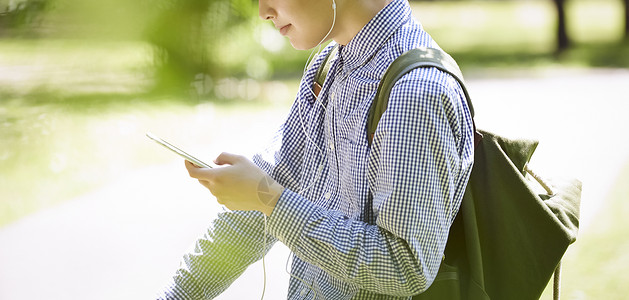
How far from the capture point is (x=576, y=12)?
72.8ft

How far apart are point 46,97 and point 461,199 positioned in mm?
7826

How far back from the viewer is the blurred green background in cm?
662

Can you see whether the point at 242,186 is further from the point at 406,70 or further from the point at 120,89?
the point at 120,89

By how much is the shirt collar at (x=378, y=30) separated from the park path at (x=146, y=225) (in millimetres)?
2402

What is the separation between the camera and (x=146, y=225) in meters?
5.50

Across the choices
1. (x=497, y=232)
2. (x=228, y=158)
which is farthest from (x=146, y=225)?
(x=497, y=232)

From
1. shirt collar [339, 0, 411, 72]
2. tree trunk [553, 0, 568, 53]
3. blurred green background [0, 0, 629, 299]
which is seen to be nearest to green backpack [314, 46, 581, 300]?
shirt collar [339, 0, 411, 72]

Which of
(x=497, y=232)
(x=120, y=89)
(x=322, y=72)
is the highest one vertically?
(x=322, y=72)

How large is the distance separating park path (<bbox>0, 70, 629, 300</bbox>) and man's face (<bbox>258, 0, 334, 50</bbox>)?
2.37 meters

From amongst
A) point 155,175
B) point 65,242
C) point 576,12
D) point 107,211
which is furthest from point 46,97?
point 576,12

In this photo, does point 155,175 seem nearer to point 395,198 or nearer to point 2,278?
point 2,278

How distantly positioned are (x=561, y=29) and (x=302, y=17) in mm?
16924

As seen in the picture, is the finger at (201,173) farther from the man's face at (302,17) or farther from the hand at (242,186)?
the man's face at (302,17)

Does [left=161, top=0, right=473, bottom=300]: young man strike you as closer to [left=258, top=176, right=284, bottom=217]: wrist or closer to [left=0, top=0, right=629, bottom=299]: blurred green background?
[left=258, top=176, right=284, bottom=217]: wrist
